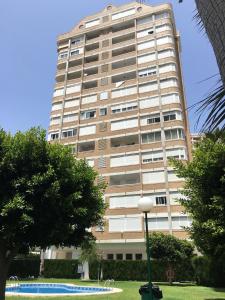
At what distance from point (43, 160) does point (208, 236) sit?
307 inches

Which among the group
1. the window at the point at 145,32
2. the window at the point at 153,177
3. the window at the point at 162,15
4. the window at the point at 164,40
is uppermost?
the window at the point at 162,15

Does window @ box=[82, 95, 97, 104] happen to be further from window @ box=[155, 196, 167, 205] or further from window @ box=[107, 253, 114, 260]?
window @ box=[107, 253, 114, 260]

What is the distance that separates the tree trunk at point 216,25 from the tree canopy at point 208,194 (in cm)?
1298

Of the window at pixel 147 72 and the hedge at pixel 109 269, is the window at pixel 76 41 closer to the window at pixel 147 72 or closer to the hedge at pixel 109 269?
the window at pixel 147 72

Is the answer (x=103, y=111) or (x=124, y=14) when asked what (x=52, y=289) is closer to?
(x=103, y=111)

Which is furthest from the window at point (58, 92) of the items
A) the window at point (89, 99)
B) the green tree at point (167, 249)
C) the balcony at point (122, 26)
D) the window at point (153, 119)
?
the green tree at point (167, 249)

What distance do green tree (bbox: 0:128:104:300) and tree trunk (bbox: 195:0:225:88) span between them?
12656 mm

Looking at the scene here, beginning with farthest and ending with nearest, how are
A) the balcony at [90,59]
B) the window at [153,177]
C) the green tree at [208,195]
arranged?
the balcony at [90,59], the window at [153,177], the green tree at [208,195]

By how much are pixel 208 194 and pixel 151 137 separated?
111 feet

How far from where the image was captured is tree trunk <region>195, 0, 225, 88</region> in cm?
175

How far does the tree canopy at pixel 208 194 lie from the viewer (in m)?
14.5

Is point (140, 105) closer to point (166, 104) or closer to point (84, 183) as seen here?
point (166, 104)

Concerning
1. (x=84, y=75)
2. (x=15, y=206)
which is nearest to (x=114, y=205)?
(x=84, y=75)

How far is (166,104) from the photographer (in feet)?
163
